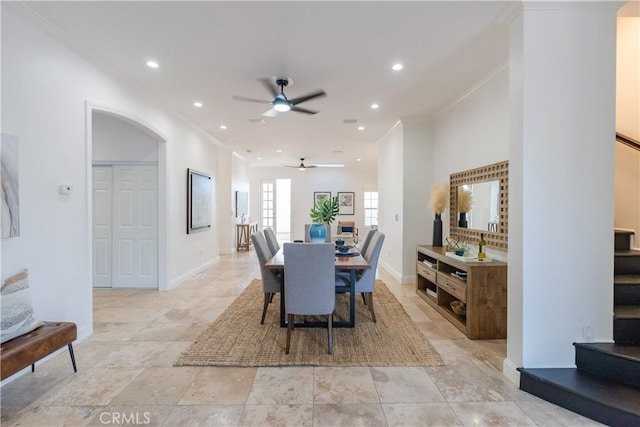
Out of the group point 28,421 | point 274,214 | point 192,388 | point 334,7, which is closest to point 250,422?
point 192,388

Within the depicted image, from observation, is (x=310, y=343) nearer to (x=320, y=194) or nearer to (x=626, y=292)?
(x=626, y=292)

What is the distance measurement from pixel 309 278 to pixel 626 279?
269 cm

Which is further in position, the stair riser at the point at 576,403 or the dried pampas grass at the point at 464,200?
the dried pampas grass at the point at 464,200

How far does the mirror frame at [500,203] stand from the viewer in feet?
10.5

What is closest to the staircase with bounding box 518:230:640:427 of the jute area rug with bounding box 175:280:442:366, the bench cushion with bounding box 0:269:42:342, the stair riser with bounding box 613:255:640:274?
the stair riser with bounding box 613:255:640:274

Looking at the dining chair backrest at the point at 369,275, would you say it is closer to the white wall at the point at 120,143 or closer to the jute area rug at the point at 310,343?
the jute area rug at the point at 310,343

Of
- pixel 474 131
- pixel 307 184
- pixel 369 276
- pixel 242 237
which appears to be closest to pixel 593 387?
pixel 369 276

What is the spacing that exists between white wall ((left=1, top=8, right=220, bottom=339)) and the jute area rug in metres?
1.32

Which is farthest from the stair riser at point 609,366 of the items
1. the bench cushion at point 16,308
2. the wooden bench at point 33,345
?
the bench cushion at point 16,308

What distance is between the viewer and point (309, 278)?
2.66 meters

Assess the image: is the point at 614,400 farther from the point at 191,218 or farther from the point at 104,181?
the point at 104,181

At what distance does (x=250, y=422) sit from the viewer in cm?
183

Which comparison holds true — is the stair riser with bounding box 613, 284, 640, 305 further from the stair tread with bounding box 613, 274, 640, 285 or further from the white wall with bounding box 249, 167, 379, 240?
the white wall with bounding box 249, 167, 379, 240

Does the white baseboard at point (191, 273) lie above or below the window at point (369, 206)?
below
